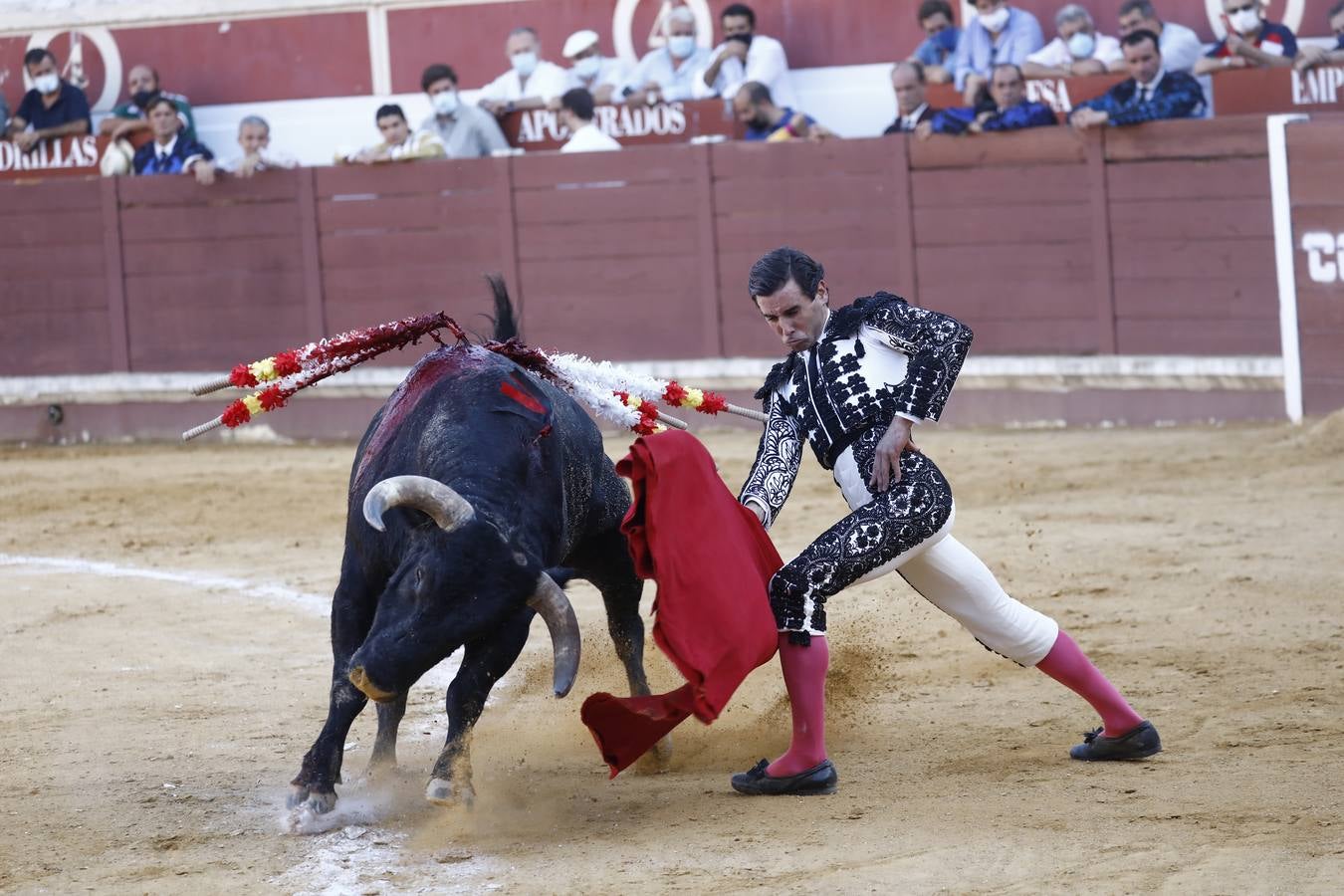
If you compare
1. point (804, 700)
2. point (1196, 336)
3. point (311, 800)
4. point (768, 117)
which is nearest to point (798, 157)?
point (768, 117)

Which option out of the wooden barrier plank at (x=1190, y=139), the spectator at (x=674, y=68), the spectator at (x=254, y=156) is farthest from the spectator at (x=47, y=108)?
the wooden barrier plank at (x=1190, y=139)

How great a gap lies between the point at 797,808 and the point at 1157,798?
2.10 feet

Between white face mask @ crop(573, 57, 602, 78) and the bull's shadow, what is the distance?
6.06m

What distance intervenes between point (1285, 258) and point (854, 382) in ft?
16.4

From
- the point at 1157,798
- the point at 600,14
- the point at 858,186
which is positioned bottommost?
the point at 1157,798

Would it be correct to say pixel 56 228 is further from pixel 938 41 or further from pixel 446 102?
pixel 938 41

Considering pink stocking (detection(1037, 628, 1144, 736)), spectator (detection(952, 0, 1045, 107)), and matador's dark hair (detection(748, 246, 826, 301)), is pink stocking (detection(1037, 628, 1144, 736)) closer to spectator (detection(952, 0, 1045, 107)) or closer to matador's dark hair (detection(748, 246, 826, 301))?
matador's dark hair (detection(748, 246, 826, 301))

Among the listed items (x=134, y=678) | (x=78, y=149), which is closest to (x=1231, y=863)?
(x=134, y=678)

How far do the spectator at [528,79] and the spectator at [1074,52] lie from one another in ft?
8.07

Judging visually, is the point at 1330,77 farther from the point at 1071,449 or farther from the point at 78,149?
the point at 78,149

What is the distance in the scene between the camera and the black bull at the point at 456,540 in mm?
3324

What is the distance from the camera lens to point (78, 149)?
11148 mm

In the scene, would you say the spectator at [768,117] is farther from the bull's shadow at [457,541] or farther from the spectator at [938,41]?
the bull's shadow at [457,541]

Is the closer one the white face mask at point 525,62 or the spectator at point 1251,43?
the spectator at point 1251,43
